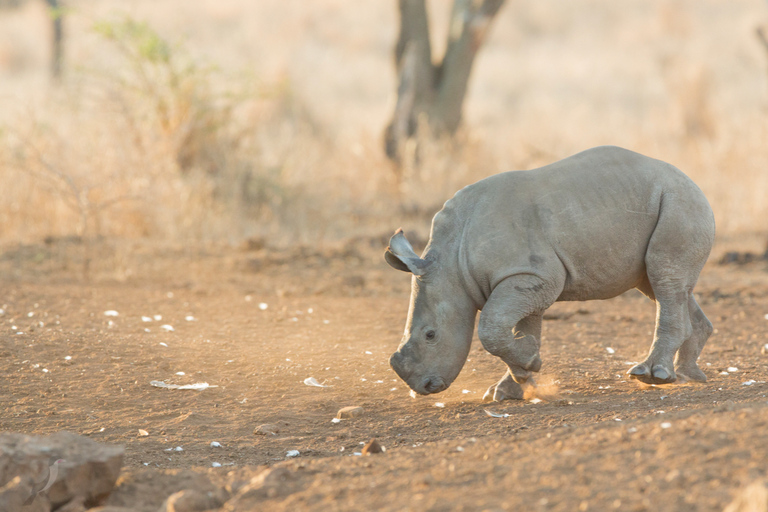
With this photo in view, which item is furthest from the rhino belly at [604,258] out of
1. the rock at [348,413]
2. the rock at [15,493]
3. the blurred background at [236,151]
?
the blurred background at [236,151]

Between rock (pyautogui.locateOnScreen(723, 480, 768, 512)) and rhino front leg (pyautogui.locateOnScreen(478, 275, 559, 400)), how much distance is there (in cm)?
214

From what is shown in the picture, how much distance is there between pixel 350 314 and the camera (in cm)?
782

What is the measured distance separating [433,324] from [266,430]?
112cm

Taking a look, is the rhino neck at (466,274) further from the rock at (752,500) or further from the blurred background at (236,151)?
the blurred background at (236,151)

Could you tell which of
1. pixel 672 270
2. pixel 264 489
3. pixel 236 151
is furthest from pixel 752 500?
pixel 236 151

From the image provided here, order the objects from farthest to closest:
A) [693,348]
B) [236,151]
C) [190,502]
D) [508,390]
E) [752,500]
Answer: [236,151] < [693,348] < [508,390] < [190,502] < [752,500]

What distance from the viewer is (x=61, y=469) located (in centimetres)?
323

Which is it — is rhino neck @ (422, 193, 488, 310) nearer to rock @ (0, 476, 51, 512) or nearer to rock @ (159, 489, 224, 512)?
rock @ (159, 489, 224, 512)

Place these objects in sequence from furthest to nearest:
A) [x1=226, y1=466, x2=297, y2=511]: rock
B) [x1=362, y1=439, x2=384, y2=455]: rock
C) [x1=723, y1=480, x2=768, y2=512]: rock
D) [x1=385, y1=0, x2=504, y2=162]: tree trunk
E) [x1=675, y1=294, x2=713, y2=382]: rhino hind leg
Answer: [x1=385, y1=0, x2=504, y2=162]: tree trunk, [x1=675, y1=294, x2=713, y2=382]: rhino hind leg, [x1=362, y1=439, x2=384, y2=455]: rock, [x1=226, y1=466, x2=297, y2=511]: rock, [x1=723, y1=480, x2=768, y2=512]: rock

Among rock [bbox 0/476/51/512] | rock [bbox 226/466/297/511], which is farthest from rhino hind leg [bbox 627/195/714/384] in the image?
rock [bbox 0/476/51/512]

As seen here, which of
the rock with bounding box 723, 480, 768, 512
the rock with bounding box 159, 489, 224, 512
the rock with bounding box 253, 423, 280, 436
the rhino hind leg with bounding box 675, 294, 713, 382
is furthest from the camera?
the rhino hind leg with bounding box 675, 294, 713, 382

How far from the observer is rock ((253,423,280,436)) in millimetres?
4574

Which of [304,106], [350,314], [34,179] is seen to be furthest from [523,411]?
[304,106]

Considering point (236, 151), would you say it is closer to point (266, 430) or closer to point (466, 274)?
point (466, 274)
